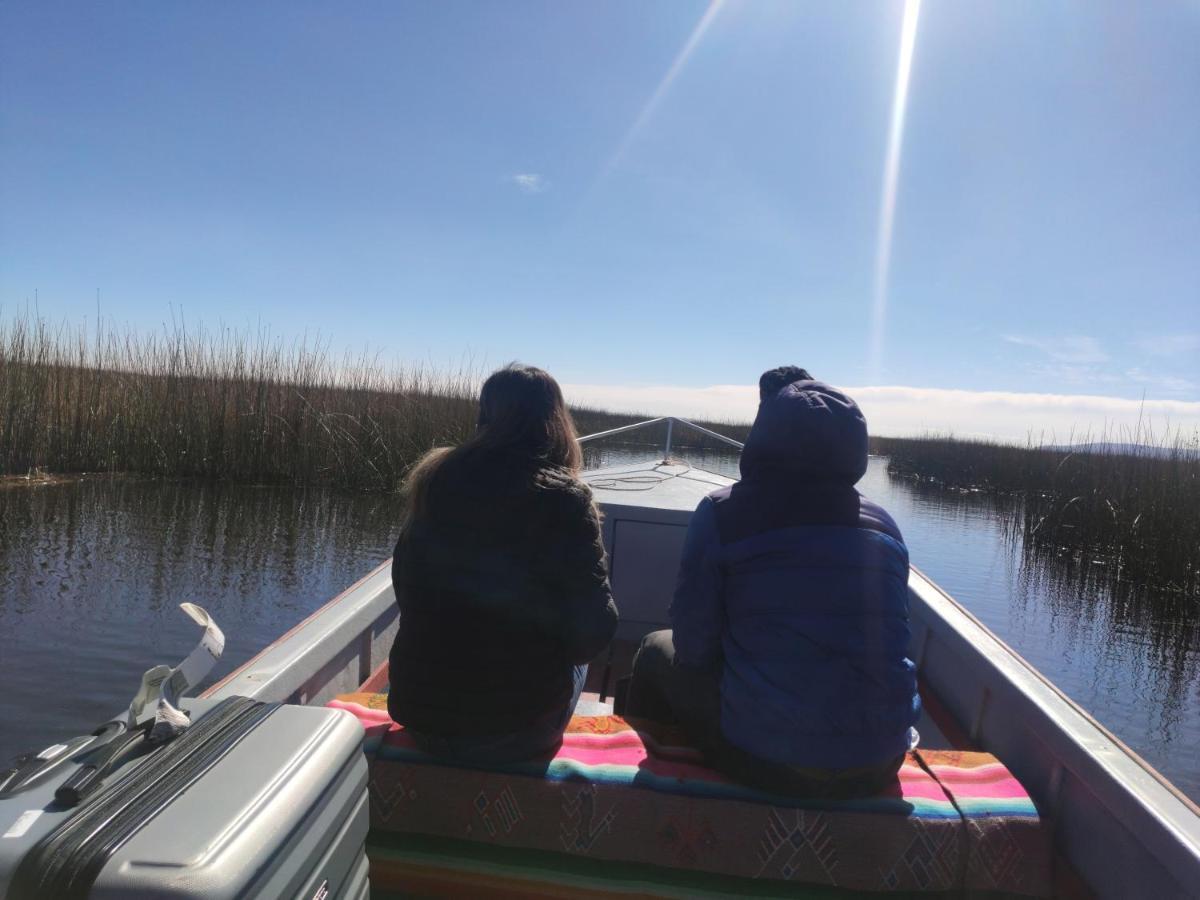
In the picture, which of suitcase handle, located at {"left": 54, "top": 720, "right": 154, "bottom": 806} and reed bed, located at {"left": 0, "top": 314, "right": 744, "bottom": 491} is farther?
reed bed, located at {"left": 0, "top": 314, "right": 744, "bottom": 491}

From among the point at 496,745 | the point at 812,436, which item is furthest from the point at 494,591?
the point at 812,436

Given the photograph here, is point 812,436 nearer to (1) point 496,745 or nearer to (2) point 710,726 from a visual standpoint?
(2) point 710,726

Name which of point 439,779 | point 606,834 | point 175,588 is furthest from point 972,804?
point 175,588

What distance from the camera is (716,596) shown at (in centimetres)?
166

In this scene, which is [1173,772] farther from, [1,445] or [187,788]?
[1,445]

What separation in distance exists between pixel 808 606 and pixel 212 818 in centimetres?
110

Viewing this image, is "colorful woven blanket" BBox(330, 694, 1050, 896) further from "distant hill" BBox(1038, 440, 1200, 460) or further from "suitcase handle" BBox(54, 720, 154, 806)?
"distant hill" BBox(1038, 440, 1200, 460)

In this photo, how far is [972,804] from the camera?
5.38ft

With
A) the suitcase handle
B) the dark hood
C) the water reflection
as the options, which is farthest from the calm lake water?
the dark hood

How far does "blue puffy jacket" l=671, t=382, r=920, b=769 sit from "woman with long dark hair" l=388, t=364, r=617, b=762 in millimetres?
321

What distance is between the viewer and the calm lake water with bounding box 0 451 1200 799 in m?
4.43

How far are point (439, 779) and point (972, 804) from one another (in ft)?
3.81

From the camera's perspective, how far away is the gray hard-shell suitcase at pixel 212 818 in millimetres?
758

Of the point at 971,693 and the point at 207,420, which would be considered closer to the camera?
the point at 971,693
